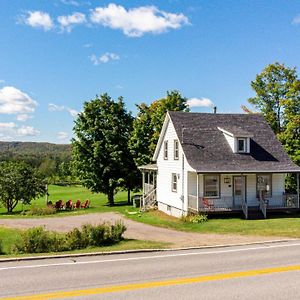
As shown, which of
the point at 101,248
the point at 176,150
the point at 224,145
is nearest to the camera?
the point at 101,248

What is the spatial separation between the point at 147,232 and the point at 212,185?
759 cm

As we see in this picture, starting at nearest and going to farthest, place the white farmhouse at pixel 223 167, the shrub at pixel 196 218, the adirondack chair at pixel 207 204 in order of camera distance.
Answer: the shrub at pixel 196 218 < the adirondack chair at pixel 207 204 < the white farmhouse at pixel 223 167

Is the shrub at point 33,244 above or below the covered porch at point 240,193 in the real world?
below

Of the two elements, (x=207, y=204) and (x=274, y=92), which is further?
(x=274, y=92)

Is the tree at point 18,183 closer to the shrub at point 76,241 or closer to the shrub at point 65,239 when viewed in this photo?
the shrub at point 65,239

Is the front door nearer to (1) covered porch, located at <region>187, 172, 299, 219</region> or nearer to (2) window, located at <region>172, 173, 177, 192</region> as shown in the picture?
(1) covered porch, located at <region>187, 172, 299, 219</region>

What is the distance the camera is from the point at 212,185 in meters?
28.3

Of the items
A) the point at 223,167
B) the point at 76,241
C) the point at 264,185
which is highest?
Answer: the point at 223,167

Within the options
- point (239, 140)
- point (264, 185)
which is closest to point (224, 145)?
point (239, 140)

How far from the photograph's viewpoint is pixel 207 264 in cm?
1202

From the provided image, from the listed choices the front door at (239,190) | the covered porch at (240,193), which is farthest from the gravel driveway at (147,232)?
the front door at (239,190)

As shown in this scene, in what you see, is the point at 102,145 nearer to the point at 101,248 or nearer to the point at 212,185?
the point at 212,185

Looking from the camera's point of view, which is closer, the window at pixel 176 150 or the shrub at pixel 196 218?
the shrub at pixel 196 218

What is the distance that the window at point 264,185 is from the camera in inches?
1136
